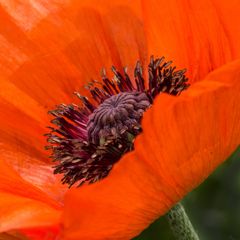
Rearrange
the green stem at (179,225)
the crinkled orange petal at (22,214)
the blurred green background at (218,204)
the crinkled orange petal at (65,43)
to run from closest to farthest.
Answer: the crinkled orange petal at (22,214), the green stem at (179,225), the crinkled orange petal at (65,43), the blurred green background at (218,204)

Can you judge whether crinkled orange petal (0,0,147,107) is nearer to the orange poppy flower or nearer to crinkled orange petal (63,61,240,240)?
the orange poppy flower

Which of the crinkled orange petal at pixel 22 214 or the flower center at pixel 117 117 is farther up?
the crinkled orange petal at pixel 22 214

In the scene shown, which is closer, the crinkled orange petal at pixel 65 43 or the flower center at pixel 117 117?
the flower center at pixel 117 117

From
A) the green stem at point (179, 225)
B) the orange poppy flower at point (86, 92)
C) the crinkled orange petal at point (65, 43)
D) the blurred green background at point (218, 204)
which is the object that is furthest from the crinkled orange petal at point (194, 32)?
the blurred green background at point (218, 204)

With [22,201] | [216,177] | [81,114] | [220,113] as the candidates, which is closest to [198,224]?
[216,177]

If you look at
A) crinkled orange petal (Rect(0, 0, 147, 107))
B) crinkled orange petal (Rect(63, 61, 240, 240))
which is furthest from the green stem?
crinkled orange petal (Rect(0, 0, 147, 107))

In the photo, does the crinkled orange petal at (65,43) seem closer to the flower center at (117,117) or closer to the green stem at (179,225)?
the flower center at (117,117)

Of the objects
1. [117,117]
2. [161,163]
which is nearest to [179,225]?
[117,117]

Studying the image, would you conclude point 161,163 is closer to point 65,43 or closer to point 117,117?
point 117,117
